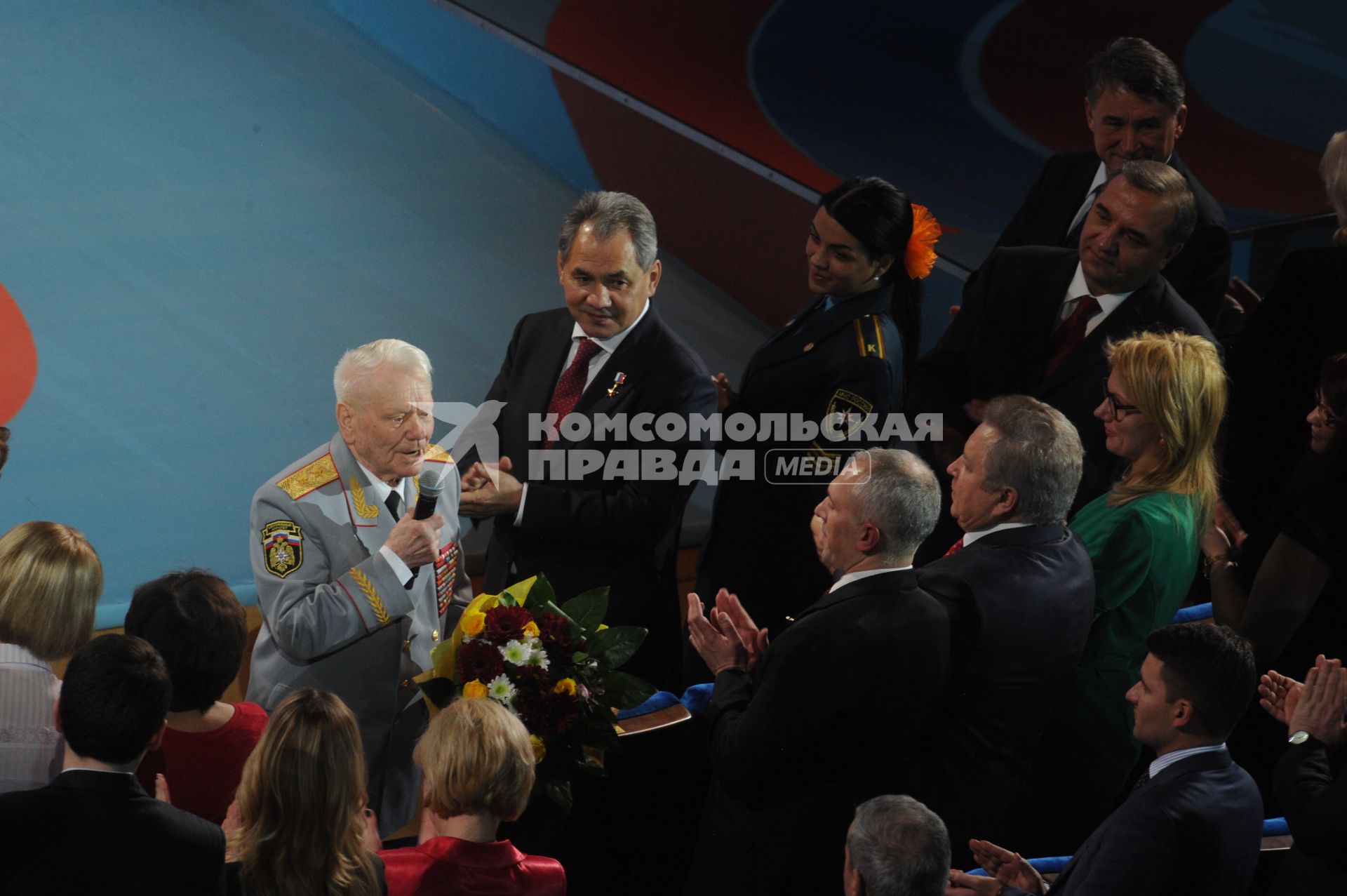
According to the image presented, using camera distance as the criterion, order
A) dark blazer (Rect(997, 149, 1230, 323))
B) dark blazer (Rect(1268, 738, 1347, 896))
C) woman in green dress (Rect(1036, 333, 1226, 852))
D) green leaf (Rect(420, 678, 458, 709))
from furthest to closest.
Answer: dark blazer (Rect(997, 149, 1230, 323)), woman in green dress (Rect(1036, 333, 1226, 852)), green leaf (Rect(420, 678, 458, 709)), dark blazer (Rect(1268, 738, 1347, 896))

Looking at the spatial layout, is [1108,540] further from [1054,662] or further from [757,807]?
[757,807]

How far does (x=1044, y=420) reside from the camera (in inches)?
114

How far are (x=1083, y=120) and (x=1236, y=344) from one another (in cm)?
390

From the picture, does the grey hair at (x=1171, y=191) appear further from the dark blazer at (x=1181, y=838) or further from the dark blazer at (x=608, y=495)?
the dark blazer at (x=1181, y=838)

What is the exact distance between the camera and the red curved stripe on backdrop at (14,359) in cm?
450

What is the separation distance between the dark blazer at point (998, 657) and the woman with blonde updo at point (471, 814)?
0.90 metres

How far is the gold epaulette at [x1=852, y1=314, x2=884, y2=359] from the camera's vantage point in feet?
11.8

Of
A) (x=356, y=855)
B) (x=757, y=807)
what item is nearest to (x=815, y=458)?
(x=757, y=807)

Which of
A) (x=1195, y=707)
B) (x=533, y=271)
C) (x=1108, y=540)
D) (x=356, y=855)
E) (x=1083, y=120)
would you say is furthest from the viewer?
(x=1083, y=120)

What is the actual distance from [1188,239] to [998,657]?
5.24 ft

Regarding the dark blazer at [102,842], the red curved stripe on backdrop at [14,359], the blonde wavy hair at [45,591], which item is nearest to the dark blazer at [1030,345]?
the blonde wavy hair at [45,591]

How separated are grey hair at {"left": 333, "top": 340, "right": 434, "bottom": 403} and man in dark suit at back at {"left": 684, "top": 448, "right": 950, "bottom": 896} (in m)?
0.94

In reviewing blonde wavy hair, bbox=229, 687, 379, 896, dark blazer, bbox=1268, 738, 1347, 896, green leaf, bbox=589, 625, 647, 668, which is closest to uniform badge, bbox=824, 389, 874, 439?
green leaf, bbox=589, 625, 647, 668

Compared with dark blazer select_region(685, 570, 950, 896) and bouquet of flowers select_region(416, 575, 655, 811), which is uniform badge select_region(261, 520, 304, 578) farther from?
dark blazer select_region(685, 570, 950, 896)
